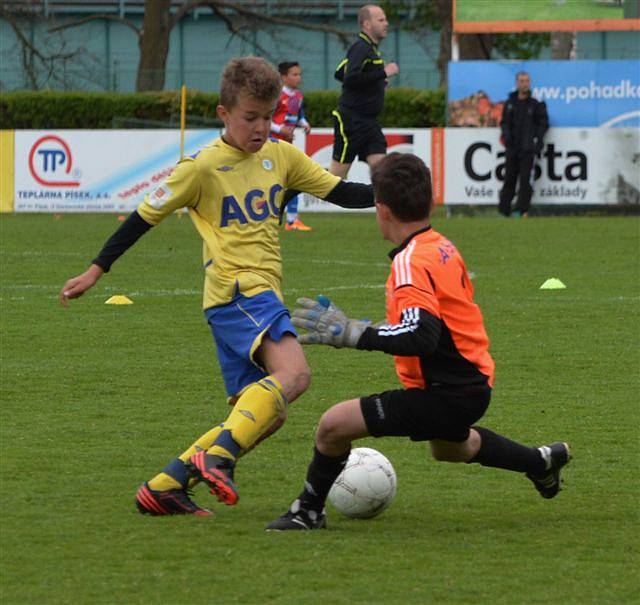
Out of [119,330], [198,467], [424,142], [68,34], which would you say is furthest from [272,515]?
[68,34]

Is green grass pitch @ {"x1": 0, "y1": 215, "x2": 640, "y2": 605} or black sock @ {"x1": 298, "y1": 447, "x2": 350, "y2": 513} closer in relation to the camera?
green grass pitch @ {"x1": 0, "y1": 215, "x2": 640, "y2": 605}

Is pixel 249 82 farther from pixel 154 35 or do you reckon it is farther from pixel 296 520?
pixel 154 35

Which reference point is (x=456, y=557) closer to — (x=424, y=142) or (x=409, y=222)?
(x=409, y=222)

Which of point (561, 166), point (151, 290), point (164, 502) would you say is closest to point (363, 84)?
point (151, 290)

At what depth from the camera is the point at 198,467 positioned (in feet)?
16.1

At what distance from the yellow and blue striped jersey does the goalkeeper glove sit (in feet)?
2.10

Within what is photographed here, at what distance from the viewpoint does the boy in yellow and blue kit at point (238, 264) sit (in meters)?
5.07

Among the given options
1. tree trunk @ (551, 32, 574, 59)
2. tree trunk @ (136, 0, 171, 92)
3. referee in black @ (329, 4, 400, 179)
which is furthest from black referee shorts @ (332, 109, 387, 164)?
tree trunk @ (136, 0, 171, 92)

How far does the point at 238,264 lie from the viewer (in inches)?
206

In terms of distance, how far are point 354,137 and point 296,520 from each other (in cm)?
1081

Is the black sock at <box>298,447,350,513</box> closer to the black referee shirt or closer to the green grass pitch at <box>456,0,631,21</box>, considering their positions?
the black referee shirt

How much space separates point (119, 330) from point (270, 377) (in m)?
4.89

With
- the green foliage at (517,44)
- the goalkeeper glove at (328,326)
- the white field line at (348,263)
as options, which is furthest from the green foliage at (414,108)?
the goalkeeper glove at (328,326)

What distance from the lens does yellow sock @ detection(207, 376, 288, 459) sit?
5.03 meters
